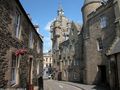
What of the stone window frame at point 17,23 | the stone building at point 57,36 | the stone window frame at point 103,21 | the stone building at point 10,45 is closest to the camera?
the stone building at point 10,45

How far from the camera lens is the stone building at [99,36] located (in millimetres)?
25078

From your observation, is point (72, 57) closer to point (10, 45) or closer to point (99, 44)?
point (99, 44)

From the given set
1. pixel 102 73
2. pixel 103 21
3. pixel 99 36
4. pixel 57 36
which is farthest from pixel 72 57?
pixel 57 36

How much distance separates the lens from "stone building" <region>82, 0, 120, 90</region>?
82.3 ft

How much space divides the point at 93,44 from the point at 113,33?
454 cm

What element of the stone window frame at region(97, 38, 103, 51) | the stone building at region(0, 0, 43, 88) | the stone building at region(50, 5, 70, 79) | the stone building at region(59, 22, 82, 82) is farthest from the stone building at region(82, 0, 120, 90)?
the stone building at region(50, 5, 70, 79)

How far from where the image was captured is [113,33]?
24.8 m

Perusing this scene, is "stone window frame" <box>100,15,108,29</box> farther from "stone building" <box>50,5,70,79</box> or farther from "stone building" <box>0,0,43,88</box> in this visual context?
"stone building" <box>50,5,70,79</box>

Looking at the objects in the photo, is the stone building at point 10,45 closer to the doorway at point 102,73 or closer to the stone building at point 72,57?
the doorway at point 102,73

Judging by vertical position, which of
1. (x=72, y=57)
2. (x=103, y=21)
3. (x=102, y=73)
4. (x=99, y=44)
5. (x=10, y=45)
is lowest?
(x=102, y=73)

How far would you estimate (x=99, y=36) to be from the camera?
1080 inches

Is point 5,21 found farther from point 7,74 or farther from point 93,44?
point 93,44

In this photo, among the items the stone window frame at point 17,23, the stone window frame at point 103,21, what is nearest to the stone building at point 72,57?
the stone window frame at point 103,21

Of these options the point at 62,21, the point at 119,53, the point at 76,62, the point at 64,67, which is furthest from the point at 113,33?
the point at 62,21
